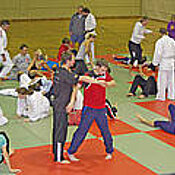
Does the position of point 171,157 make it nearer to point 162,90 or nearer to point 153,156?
point 153,156

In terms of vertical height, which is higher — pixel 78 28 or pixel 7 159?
pixel 78 28

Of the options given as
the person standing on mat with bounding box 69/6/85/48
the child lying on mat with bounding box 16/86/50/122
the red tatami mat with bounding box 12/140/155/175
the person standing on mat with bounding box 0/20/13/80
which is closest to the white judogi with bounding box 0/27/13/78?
the person standing on mat with bounding box 0/20/13/80

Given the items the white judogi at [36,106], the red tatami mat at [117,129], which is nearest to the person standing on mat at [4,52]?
the white judogi at [36,106]

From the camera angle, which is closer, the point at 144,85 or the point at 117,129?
the point at 117,129

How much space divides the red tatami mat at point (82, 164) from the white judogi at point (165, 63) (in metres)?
4.20

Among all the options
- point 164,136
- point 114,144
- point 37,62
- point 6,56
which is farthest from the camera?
point 6,56

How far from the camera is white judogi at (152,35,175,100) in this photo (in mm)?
13109

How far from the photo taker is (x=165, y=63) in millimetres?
13375

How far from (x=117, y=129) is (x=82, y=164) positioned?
7.18 feet

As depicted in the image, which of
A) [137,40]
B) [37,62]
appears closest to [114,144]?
[37,62]

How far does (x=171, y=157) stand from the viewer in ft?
31.3

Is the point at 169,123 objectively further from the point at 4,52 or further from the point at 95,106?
the point at 4,52

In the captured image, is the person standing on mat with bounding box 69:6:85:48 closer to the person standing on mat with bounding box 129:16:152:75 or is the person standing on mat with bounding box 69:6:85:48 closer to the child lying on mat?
the person standing on mat with bounding box 129:16:152:75

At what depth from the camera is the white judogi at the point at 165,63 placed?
13109 mm
